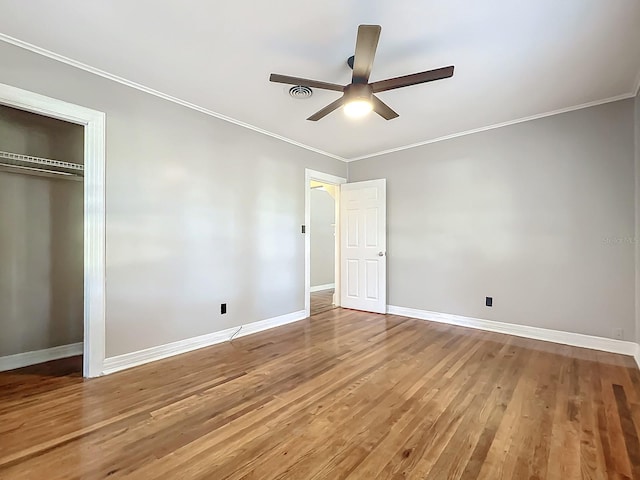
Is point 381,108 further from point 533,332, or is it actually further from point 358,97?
point 533,332

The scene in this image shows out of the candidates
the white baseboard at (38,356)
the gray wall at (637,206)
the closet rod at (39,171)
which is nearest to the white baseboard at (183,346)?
the white baseboard at (38,356)

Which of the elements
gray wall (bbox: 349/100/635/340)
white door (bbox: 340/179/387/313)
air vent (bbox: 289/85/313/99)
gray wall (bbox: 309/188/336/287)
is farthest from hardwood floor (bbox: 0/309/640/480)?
gray wall (bbox: 309/188/336/287)

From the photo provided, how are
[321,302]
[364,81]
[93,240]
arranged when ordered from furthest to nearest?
[321,302], [93,240], [364,81]

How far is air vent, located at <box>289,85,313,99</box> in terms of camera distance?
2.84 meters

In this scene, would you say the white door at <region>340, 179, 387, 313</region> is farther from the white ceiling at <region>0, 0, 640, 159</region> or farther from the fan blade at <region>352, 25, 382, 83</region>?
the fan blade at <region>352, 25, 382, 83</region>

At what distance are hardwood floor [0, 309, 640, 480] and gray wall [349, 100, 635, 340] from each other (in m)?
0.62

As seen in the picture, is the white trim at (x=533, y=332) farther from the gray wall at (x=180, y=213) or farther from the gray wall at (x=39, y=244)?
the gray wall at (x=39, y=244)

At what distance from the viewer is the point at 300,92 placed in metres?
2.89

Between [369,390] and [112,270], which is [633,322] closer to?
[369,390]

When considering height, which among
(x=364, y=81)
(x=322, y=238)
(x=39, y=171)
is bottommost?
(x=322, y=238)

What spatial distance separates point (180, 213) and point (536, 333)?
13.9 feet

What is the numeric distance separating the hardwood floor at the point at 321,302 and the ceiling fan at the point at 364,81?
11.1 ft

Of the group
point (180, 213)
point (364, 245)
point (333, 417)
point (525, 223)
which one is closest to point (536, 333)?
point (525, 223)

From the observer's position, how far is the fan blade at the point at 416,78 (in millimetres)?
1984
